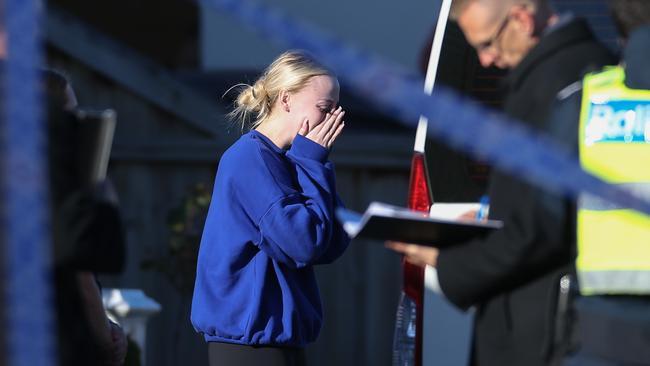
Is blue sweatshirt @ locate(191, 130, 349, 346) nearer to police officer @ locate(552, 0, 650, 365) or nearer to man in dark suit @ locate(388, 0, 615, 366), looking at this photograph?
man in dark suit @ locate(388, 0, 615, 366)

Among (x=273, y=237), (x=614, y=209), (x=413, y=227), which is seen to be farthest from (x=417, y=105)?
(x=273, y=237)

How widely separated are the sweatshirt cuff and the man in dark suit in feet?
3.10

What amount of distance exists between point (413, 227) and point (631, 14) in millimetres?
678

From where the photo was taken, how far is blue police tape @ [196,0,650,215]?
104 inches

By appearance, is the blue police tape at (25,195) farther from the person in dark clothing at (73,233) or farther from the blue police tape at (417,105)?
the blue police tape at (417,105)

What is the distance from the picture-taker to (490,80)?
4.60m

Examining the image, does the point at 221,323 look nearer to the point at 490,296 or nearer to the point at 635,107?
the point at 490,296

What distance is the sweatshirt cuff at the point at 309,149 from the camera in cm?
415

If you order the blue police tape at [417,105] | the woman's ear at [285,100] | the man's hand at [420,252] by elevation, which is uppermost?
the woman's ear at [285,100]

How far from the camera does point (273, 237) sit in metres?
3.97

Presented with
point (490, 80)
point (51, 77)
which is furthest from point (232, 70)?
point (51, 77)

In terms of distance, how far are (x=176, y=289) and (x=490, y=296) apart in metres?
4.31

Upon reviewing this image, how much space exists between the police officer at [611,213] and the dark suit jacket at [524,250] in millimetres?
58

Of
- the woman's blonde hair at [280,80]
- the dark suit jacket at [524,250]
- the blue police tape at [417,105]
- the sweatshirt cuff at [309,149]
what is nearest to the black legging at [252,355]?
the sweatshirt cuff at [309,149]
